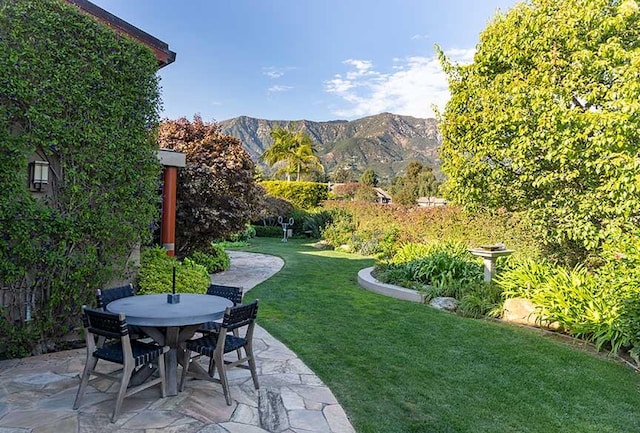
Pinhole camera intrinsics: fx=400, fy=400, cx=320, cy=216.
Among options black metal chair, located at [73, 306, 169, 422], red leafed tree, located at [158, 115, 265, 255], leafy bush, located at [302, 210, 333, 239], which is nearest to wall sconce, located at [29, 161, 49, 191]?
black metal chair, located at [73, 306, 169, 422]

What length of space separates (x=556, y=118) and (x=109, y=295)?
6216 mm

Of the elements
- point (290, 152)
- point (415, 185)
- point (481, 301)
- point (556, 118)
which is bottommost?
point (481, 301)

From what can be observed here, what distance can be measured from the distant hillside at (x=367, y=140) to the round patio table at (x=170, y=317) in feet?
196

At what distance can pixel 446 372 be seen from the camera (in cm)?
434

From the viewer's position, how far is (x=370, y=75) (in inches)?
1091

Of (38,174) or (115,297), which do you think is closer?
(115,297)

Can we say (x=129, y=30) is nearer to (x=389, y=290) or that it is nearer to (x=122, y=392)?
(x=122, y=392)

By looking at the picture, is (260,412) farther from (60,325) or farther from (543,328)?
(543,328)

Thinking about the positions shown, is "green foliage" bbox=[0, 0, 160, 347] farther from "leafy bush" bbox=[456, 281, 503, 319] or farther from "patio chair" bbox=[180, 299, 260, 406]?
"leafy bush" bbox=[456, 281, 503, 319]

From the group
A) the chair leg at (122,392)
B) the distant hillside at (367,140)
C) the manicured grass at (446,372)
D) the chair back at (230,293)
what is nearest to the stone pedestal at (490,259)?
the manicured grass at (446,372)

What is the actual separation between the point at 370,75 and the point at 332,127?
65424 millimetres

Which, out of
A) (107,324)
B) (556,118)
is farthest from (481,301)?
(107,324)

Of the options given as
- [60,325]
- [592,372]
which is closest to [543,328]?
[592,372]

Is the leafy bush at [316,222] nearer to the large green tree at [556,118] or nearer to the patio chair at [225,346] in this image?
the large green tree at [556,118]
